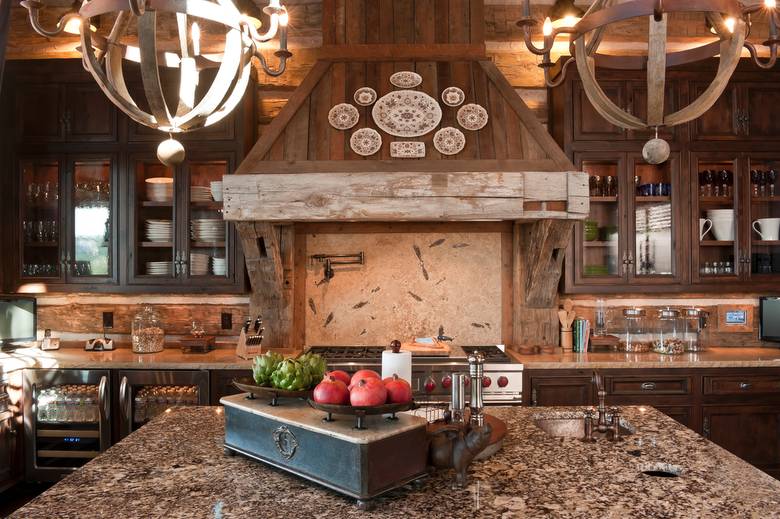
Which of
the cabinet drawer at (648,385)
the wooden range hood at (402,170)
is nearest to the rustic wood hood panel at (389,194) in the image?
the wooden range hood at (402,170)

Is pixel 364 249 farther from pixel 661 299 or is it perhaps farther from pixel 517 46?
pixel 661 299

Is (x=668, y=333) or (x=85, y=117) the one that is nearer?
(x=85, y=117)

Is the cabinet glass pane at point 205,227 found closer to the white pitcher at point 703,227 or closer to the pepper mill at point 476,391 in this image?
the pepper mill at point 476,391

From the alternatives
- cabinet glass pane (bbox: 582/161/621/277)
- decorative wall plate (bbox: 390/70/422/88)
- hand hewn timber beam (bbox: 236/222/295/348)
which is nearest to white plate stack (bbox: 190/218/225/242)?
hand hewn timber beam (bbox: 236/222/295/348)

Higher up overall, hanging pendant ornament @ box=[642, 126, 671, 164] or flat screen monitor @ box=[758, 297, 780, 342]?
hanging pendant ornament @ box=[642, 126, 671, 164]

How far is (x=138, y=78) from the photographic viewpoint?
429 centimetres

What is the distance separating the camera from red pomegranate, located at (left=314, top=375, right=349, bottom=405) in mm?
1729

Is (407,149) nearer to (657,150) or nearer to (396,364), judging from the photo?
(396,364)

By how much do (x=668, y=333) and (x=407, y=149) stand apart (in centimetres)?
252

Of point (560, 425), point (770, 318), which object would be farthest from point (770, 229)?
point (560, 425)

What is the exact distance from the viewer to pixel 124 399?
12.8 ft

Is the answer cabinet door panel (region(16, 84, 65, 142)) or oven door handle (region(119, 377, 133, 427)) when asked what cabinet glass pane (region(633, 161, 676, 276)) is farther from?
cabinet door panel (region(16, 84, 65, 142))

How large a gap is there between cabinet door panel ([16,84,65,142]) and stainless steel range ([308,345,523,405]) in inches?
102

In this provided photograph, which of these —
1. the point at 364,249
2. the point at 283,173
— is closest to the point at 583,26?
the point at 283,173
